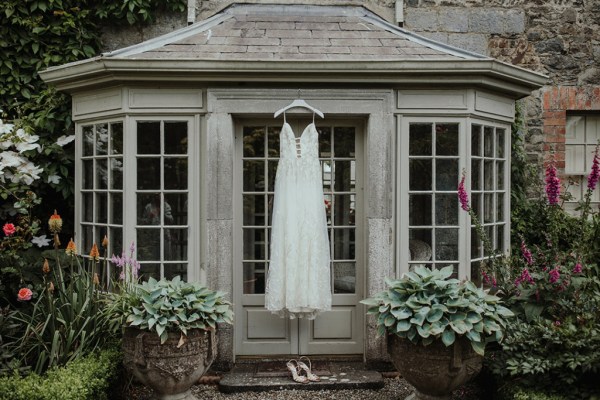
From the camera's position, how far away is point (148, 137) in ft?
17.7

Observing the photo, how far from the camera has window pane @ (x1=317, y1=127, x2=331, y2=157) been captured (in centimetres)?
554

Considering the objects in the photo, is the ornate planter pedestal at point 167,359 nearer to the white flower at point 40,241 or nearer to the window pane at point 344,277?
the window pane at point 344,277

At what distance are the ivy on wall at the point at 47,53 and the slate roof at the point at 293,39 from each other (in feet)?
3.81

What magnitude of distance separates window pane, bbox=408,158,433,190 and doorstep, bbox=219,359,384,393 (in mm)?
1790

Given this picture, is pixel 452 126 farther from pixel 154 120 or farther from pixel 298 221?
pixel 154 120

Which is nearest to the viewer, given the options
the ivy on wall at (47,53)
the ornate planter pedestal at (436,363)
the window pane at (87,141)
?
the ornate planter pedestal at (436,363)

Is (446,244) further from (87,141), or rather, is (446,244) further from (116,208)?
(87,141)

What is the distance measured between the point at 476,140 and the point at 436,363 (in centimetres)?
237

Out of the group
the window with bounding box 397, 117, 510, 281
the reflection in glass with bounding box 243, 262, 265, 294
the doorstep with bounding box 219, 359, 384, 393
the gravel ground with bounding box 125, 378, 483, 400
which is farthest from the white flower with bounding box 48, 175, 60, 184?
the window with bounding box 397, 117, 510, 281

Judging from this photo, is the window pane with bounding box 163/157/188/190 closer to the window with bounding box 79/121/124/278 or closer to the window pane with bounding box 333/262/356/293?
the window with bounding box 79/121/124/278

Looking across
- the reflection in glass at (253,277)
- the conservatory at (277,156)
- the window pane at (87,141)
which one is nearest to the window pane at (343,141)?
the conservatory at (277,156)

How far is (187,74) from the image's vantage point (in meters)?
5.18

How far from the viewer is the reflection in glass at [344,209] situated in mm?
5574

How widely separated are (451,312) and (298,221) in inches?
64.4
